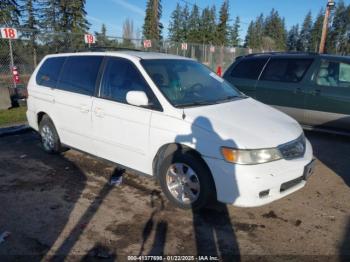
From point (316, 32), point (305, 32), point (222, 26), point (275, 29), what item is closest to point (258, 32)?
point (275, 29)

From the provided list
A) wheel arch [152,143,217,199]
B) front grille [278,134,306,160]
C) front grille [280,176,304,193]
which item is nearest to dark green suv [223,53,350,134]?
front grille [278,134,306,160]

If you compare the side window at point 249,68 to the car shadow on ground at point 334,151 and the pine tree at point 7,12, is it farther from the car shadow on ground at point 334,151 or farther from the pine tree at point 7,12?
the pine tree at point 7,12

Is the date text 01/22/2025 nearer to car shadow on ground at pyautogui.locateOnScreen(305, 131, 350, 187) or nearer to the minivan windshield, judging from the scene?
the minivan windshield

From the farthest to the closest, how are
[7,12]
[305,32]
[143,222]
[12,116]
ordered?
[305,32]
[7,12]
[12,116]
[143,222]

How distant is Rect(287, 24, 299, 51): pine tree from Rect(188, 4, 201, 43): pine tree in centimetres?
5983

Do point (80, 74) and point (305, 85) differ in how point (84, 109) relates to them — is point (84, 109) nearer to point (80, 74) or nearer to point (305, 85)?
point (80, 74)

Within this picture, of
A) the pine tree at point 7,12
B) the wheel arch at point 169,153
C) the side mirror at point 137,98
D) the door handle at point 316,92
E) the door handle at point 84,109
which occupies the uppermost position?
the pine tree at point 7,12

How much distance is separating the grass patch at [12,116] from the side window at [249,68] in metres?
5.46

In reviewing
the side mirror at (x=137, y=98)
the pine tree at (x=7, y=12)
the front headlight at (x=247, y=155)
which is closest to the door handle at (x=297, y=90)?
the front headlight at (x=247, y=155)

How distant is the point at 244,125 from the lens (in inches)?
142

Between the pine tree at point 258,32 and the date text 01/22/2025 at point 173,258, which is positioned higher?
the pine tree at point 258,32

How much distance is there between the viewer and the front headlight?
331 cm

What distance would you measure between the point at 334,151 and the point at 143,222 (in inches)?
175

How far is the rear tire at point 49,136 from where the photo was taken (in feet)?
18.2
